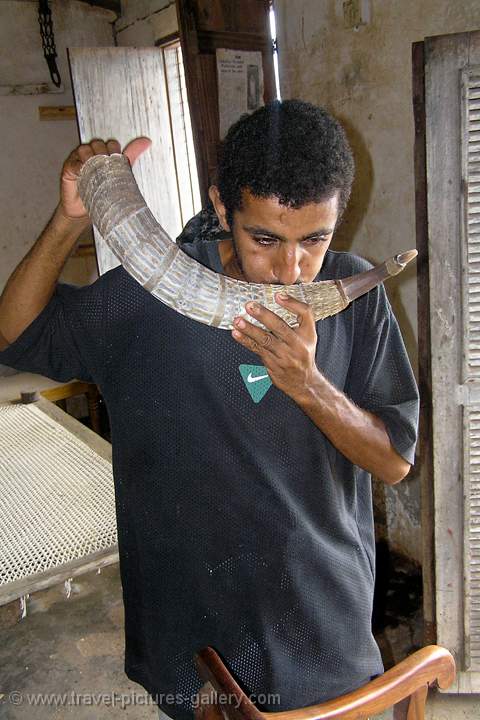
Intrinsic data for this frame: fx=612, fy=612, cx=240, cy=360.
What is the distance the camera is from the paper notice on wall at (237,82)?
3.47 m

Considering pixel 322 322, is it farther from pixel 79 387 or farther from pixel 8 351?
pixel 79 387

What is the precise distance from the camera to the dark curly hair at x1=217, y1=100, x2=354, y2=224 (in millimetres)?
1024

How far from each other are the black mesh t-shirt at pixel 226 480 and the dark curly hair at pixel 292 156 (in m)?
0.21

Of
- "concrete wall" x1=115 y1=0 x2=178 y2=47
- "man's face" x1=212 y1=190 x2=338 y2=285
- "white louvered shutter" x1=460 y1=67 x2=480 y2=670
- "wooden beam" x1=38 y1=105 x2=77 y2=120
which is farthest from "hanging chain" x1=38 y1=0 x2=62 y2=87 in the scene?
"man's face" x1=212 y1=190 x2=338 y2=285

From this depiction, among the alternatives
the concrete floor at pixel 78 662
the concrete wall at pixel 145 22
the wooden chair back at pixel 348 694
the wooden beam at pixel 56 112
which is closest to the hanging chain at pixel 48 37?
the wooden beam at pixel 56 112

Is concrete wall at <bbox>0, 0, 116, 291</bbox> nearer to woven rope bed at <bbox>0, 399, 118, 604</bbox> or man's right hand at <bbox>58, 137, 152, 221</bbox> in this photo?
woven rope bed at <bbox>0, 399, 118, 604</bbox>

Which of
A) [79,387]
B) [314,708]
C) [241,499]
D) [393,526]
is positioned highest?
[241,499]

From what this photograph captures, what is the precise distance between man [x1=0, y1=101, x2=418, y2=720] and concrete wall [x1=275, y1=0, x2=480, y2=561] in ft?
6.12

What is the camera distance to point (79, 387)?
443cm

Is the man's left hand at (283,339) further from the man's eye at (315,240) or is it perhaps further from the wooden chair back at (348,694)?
the wooden chair back at (348,694)

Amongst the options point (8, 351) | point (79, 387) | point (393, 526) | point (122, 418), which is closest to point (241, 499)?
point (122, 418)

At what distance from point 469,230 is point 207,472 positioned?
129cm

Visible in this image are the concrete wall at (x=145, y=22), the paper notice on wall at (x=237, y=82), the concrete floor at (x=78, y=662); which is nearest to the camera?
the concrete floor at (x=78, y=662)

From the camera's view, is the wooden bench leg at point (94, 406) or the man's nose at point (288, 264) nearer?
the man's nose at point (288, 264)
